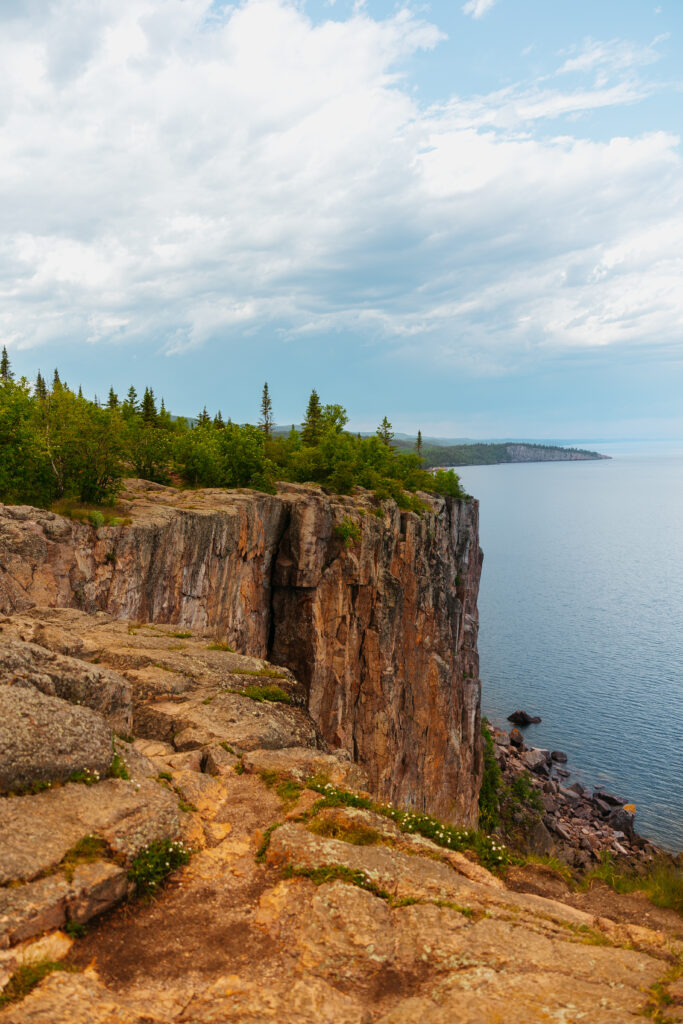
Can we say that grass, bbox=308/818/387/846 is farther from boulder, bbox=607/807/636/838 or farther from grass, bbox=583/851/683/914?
boulder, bbox=607/807/636/838

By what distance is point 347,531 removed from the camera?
36531mm

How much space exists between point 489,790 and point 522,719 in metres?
21.0

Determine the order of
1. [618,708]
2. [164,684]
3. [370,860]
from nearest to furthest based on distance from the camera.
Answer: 1. [370,860]
2. [164,684]
3. [618,708]

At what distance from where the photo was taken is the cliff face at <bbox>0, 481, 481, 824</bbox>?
76.8 feet

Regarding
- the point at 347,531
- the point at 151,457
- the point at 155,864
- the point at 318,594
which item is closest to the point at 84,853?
the point at 155,864

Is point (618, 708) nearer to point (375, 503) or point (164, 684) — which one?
point (375, 503)

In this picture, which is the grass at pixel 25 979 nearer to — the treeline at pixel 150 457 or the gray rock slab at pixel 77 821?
the gray rock slab at pixel 77 821

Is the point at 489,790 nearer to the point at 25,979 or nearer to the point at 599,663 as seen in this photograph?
the point at 599,663

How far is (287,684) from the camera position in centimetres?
1922

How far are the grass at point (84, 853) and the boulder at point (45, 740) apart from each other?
1.57m

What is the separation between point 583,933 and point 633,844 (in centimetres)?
5652

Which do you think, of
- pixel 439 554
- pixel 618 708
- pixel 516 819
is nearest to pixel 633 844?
pixel 516 819

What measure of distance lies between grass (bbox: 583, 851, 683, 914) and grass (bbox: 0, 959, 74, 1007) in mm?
9648

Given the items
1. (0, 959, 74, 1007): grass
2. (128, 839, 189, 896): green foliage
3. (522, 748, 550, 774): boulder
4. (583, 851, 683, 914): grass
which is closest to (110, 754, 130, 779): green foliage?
(128, 839, 189, 896): green foliage
